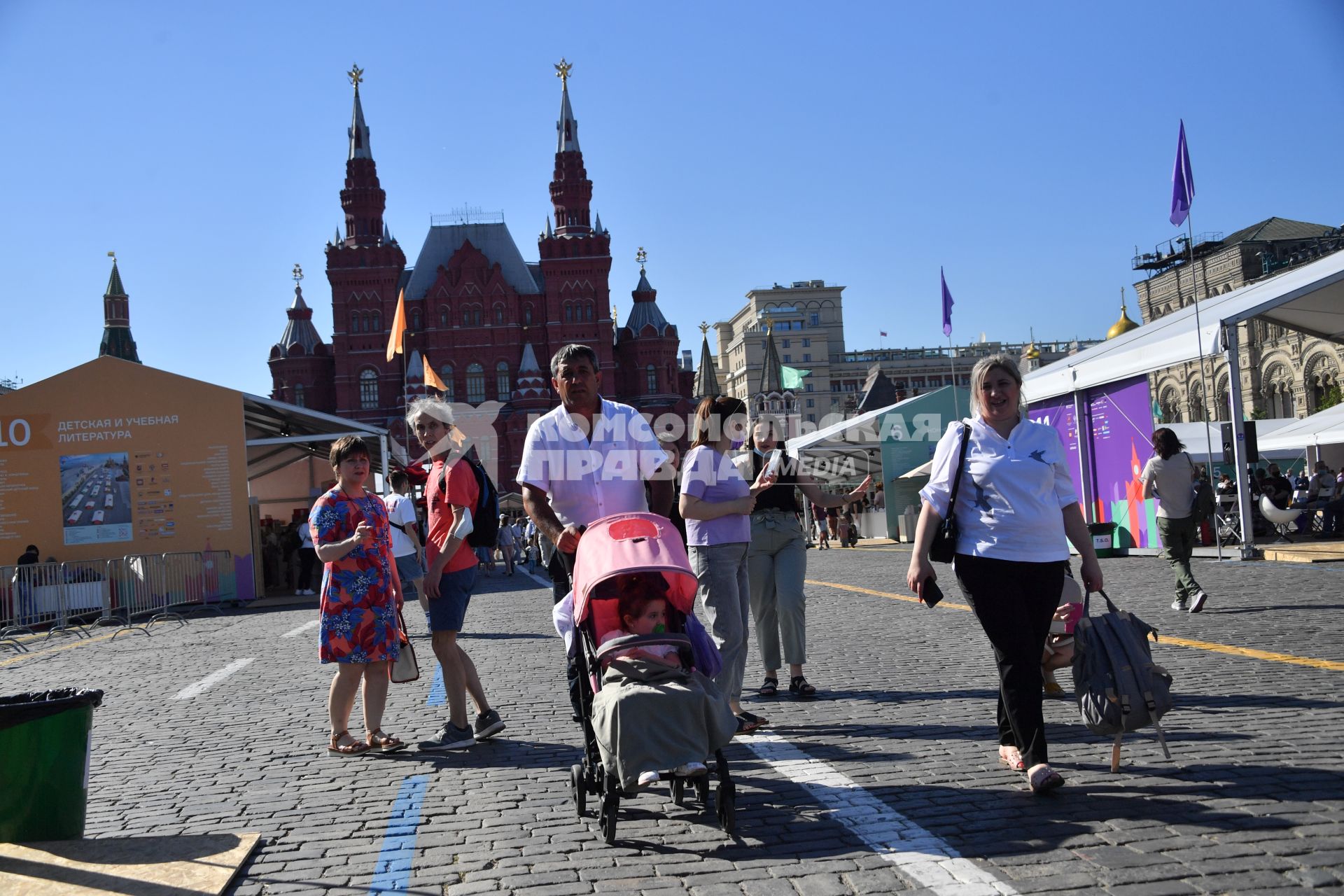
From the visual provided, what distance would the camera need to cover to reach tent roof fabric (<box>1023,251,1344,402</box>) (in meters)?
17.0

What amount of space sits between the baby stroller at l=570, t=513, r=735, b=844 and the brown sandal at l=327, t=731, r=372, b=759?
1997 millimetres

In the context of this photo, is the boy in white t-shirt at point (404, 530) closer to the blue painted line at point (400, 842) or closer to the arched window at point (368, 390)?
the blue painted line at point (400, 842)

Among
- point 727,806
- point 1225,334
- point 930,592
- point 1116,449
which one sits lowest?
point 727,806

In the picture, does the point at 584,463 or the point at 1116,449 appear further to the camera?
the point at 1116,449

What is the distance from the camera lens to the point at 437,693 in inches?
336

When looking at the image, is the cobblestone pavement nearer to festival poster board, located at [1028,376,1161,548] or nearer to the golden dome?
festival poster board, located at [1028,376,1161,548]

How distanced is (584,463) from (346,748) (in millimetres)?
2340

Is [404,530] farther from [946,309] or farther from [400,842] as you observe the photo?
[946,309]

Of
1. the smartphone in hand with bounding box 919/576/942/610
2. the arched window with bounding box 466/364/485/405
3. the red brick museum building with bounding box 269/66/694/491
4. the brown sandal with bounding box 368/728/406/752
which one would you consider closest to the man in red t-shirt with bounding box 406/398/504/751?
the brown sandal with bounding box 368/728/406/752

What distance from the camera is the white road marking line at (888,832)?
3551 mm

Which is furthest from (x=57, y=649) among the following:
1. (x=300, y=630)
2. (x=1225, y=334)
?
(x=1225, y=334)

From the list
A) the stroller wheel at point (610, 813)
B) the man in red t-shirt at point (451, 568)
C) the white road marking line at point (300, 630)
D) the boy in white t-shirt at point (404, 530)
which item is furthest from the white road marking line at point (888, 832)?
the white road marking line at point (300, 630)

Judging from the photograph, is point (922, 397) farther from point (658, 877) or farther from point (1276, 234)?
point (1276, 234)

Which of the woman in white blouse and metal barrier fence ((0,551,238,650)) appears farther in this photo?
metal barrier fence ((0,551,238,650))
